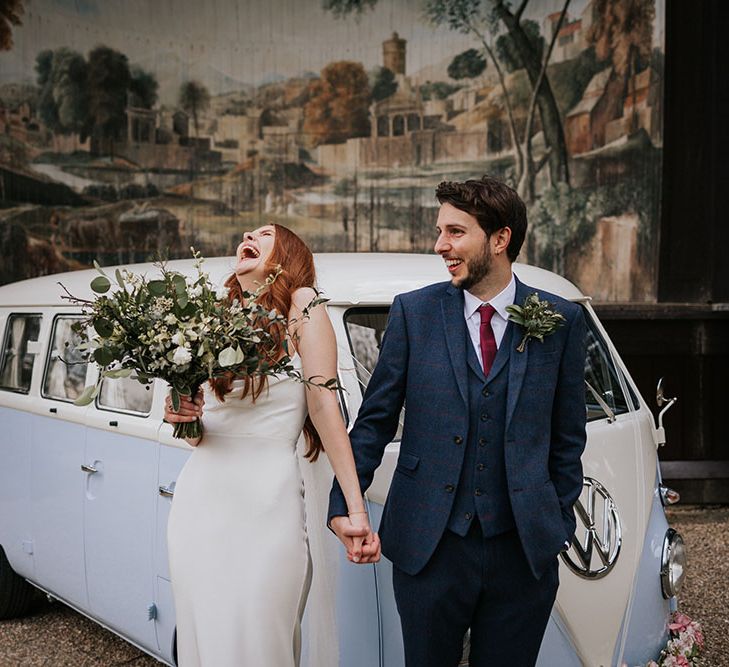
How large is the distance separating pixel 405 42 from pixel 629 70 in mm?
2396

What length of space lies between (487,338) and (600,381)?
1255mm

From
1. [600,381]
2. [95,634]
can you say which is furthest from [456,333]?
[95,634]

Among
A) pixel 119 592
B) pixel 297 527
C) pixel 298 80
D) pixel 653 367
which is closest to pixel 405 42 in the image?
pixel 298 80

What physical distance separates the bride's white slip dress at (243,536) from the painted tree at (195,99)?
26.0ft

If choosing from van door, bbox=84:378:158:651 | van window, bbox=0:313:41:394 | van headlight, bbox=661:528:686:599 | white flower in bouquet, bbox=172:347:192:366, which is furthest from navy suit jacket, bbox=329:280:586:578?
van window, bbox=0:313:41:394

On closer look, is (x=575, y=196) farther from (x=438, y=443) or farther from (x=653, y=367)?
(x=438, y=443)

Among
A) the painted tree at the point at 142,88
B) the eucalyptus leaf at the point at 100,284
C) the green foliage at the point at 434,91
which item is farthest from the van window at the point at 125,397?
the green foliage at the point at 434,91

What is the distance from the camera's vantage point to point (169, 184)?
10.3 m

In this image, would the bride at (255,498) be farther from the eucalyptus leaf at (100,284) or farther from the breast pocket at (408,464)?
the eucalyptus leaf at (100,284)

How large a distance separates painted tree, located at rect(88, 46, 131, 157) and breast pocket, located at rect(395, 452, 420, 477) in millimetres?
8184

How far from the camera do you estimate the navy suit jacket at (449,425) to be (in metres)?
2.62

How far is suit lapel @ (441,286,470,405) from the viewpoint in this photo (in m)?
2.65

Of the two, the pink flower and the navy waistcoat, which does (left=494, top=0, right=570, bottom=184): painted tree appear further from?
the navy waistcoat

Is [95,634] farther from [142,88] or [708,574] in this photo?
[142,88]
